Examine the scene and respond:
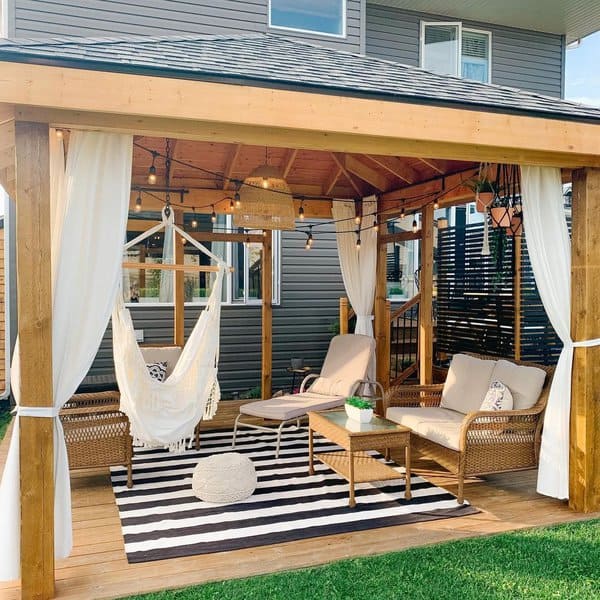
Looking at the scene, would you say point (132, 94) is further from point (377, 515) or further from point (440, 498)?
point (440, 498)

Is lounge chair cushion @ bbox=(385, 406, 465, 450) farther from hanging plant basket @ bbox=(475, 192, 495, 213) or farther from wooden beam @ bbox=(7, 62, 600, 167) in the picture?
wooden beam @ bbox=(7, 62, 600, 167)

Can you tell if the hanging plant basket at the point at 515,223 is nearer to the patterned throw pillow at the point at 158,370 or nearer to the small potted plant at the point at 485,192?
the small potted plant at the point at 485,192

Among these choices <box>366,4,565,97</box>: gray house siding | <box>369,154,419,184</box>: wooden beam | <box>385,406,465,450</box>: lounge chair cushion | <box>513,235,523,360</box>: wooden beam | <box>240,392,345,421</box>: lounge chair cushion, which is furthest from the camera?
<box>366,4,565,97</box>: gray house siding

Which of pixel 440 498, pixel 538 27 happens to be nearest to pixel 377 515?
pixel 440 498

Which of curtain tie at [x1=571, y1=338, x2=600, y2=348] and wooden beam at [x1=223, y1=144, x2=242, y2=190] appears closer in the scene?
curtain tie at [x1=571, y1=338, x2=600, y2=348]

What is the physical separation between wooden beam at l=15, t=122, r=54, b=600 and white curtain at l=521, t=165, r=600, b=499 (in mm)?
3100

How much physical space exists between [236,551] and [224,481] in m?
0.75

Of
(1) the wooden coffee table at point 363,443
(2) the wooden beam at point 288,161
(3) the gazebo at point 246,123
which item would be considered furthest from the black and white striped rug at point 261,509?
(2) the wooden beam at point 288,161

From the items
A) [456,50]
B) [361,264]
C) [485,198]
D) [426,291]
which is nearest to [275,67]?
[485,198]

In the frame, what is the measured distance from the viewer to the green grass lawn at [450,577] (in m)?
2.88

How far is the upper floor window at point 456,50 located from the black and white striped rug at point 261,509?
273 inches

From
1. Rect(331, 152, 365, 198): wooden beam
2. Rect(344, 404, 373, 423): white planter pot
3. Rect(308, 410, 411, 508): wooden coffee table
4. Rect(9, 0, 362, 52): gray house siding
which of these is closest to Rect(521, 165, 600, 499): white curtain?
Rect(308, 410, 411, 508): wooden coffee table

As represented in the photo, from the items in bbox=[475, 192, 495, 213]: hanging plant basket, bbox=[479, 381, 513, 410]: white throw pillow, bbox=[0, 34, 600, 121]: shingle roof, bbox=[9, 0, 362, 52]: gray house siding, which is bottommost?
bbox=[479, 381, 513, 410]: white throw pillow

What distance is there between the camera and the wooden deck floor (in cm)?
302
